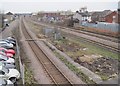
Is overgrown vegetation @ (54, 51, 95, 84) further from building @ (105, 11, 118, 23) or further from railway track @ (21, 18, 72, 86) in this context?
building @ (105, 11, 118, 23)

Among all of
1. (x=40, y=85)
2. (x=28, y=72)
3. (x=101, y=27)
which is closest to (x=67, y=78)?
(x=40, y=85)

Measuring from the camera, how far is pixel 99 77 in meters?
17.2

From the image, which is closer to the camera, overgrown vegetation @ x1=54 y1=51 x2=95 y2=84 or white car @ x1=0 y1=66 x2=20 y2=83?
white car @ x1=0 y1=66 x2=20 y2=83

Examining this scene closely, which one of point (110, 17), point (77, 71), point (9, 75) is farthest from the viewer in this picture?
point (110, 17)

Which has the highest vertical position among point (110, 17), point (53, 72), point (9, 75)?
point (110, 17)

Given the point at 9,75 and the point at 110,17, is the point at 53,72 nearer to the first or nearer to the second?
the point at 9,75

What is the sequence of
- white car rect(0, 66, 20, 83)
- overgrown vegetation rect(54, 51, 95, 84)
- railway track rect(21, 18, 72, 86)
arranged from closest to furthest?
white car rect(0, 66, 20, 83), railway track rect(21, 18, 72, 86), overgrown vegetation rect(54, 51, 95, 84)

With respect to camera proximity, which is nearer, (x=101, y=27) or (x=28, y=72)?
(x=28, y=72)

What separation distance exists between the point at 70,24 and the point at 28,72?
59.9 metres

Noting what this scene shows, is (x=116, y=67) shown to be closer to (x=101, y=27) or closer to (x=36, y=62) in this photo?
(x=36, y=62)

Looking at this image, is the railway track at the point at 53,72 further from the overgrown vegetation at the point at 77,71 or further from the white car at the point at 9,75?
the white car at the point at 9,75

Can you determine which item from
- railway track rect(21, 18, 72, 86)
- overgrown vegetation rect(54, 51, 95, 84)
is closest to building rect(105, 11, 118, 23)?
railway track rect(21, 18, 72, 86)

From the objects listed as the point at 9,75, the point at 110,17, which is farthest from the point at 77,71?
the point at 110,17

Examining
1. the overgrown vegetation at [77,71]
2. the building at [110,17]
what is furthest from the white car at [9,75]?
the building at [110,17]
